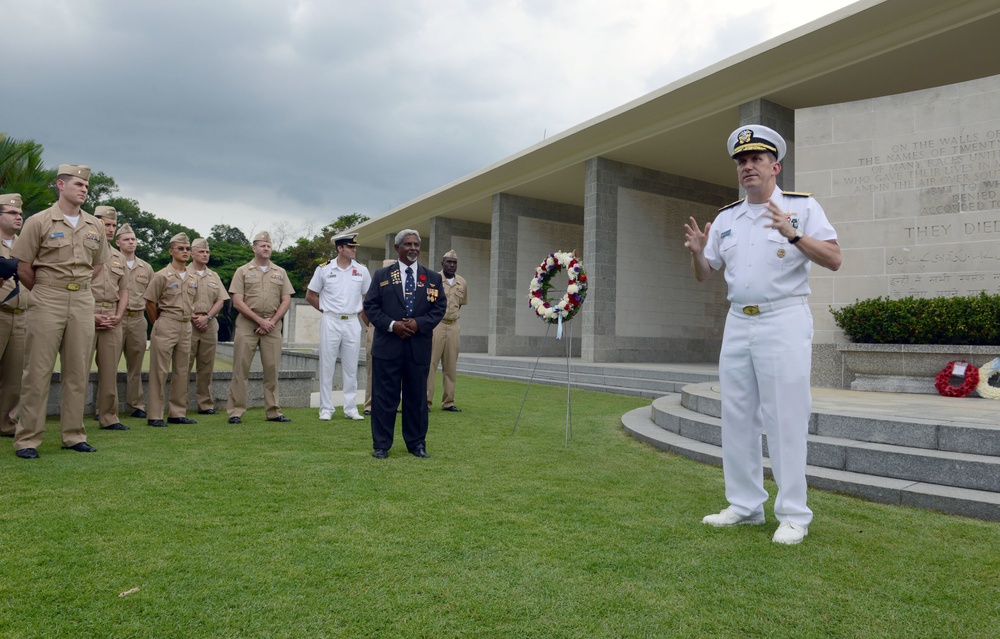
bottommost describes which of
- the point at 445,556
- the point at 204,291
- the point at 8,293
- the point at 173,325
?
the point at 445,556

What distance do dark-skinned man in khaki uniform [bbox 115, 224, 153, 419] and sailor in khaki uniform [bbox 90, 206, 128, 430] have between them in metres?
0.54

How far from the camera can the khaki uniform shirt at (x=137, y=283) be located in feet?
23.6

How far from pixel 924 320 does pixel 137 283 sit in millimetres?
8999

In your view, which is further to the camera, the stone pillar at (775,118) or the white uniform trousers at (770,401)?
the stone pillar at (775,118)

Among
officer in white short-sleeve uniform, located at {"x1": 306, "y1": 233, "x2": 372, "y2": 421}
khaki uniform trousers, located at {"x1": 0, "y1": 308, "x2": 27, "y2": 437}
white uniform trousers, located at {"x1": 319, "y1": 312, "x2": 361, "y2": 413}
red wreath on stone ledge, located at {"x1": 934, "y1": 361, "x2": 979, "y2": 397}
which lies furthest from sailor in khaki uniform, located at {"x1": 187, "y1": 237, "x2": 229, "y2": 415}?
red wreath on stone ledge, located at {"x1": 934, "y1": 361, "x2": 979, "y2": 397}

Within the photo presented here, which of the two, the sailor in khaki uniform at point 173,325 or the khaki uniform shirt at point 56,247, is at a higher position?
the khaki uniform shirt at point 56,247

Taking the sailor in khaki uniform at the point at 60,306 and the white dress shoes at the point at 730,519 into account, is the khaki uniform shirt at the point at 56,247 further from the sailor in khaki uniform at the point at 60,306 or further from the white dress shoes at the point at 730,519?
the white dress shoes at the point at 730,519

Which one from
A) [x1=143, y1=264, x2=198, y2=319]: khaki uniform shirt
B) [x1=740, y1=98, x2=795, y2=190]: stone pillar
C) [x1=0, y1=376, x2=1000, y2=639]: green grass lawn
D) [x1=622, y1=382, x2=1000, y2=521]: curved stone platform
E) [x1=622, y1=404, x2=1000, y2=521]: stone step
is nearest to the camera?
[x1=0, y1=376, x2=1000, y2=639]: green grass lawn

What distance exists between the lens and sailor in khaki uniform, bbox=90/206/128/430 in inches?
238

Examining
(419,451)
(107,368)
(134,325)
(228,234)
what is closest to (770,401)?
(419,451)

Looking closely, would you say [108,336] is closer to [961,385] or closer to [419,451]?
[419,451]

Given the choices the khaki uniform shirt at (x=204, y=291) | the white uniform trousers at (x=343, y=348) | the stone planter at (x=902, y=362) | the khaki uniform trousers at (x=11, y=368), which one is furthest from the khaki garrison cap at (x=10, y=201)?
the stone planter at (x=902, y=362)

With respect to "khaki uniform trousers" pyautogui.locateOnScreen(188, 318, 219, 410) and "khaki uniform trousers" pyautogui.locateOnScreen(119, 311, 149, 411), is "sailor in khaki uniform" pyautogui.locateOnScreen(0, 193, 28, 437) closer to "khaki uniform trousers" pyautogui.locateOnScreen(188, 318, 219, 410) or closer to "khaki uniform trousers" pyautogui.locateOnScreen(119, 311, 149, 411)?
"khaki uniform trousers" pyautogui.locateOnScreen(119, 311, 149, 411)

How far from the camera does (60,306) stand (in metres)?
4.95
